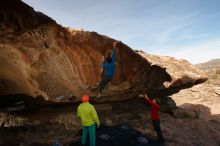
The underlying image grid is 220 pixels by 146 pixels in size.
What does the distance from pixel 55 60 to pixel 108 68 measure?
6.43 feet

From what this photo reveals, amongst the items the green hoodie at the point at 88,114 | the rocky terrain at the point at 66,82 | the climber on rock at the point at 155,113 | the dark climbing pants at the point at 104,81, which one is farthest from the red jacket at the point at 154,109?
the green hoodie at the point at 88,114

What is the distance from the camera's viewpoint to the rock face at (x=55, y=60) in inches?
300

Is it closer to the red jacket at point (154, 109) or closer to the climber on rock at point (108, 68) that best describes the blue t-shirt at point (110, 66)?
the climber on rock at point (108, 68)

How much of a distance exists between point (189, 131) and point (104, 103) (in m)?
4.23

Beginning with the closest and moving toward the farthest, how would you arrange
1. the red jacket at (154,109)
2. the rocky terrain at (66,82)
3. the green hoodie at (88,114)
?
the green hoodie at (88,114) < the rocky terrain at (66,82) < the red jacket at (154,109)

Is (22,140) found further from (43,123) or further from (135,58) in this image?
(135,58)

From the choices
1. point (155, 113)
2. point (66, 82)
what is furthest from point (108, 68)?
point (155, 113)

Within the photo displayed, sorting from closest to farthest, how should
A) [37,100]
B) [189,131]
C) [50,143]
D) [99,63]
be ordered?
[50,143]
[99,63]
[37,100]
[189,131]

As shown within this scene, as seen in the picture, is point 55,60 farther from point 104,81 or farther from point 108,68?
point 104,81

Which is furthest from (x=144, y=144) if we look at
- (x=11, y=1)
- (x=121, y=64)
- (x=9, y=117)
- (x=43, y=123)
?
(x=11, y=1)

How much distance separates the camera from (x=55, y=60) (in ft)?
29.7

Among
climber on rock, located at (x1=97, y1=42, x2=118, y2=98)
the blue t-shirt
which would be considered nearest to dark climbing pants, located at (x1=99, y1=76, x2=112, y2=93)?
climber on rock, located at (x1=97, y1=42, x2=118, y2=98)

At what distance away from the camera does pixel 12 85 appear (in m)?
10.0

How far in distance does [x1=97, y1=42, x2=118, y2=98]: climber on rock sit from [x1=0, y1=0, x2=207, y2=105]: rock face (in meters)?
0.20
